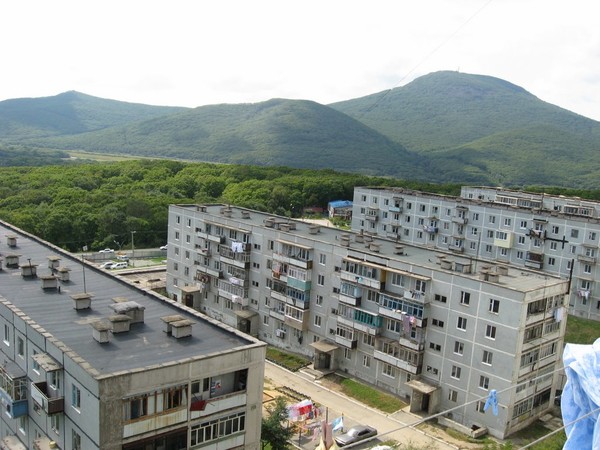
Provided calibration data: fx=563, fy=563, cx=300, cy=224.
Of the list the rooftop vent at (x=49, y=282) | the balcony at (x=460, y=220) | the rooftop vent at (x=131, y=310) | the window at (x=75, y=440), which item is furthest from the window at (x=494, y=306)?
the balcony at (x=460, y=220)

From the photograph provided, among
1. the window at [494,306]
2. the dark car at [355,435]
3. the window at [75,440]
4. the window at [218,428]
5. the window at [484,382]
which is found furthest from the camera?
the window at [484,382]

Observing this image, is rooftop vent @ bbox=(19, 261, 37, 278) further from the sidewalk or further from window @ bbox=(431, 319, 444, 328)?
window @ bbox=(431, 319, 444, 328)

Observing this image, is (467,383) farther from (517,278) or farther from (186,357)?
(186,357)

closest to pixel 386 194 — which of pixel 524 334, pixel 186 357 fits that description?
pixel 524 334

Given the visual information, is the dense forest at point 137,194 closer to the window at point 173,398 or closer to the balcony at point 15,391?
the balcony at point 15,391

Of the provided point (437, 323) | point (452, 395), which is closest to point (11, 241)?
point (437, 323)

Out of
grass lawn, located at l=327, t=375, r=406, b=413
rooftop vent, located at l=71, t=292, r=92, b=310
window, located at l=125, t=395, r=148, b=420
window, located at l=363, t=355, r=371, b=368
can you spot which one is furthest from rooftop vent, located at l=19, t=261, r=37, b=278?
window, located at l=363, t=355, r=371, b=368
